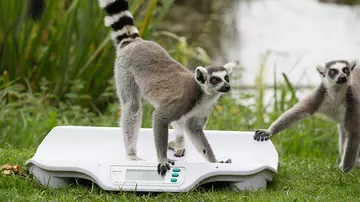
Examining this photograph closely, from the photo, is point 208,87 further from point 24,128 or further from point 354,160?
point 24,128

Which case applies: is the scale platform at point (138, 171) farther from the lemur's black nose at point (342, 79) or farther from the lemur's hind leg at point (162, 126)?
the lemur's black nose at point (342, 79)

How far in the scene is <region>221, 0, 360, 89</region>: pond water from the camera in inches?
387

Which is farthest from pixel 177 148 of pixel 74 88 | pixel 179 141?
pixel 74 88

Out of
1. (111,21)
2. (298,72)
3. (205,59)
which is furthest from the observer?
(298,72)

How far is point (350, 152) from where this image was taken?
180 inches

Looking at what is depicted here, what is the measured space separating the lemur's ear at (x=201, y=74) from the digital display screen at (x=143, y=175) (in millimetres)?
585

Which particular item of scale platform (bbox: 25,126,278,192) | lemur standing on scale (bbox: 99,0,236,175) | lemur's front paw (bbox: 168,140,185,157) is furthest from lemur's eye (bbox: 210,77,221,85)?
lemur's front paw (bbox: 168,140,185,157)

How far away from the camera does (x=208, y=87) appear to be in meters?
3.84

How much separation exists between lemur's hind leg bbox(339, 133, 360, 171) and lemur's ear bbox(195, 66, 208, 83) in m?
1.27

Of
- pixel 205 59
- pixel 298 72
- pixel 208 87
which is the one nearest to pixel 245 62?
pixel 298 72

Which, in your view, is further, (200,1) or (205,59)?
(200,1)

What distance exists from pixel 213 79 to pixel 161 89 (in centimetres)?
39

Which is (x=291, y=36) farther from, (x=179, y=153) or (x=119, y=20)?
(x=179, y=153)

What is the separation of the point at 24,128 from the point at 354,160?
276 cm
